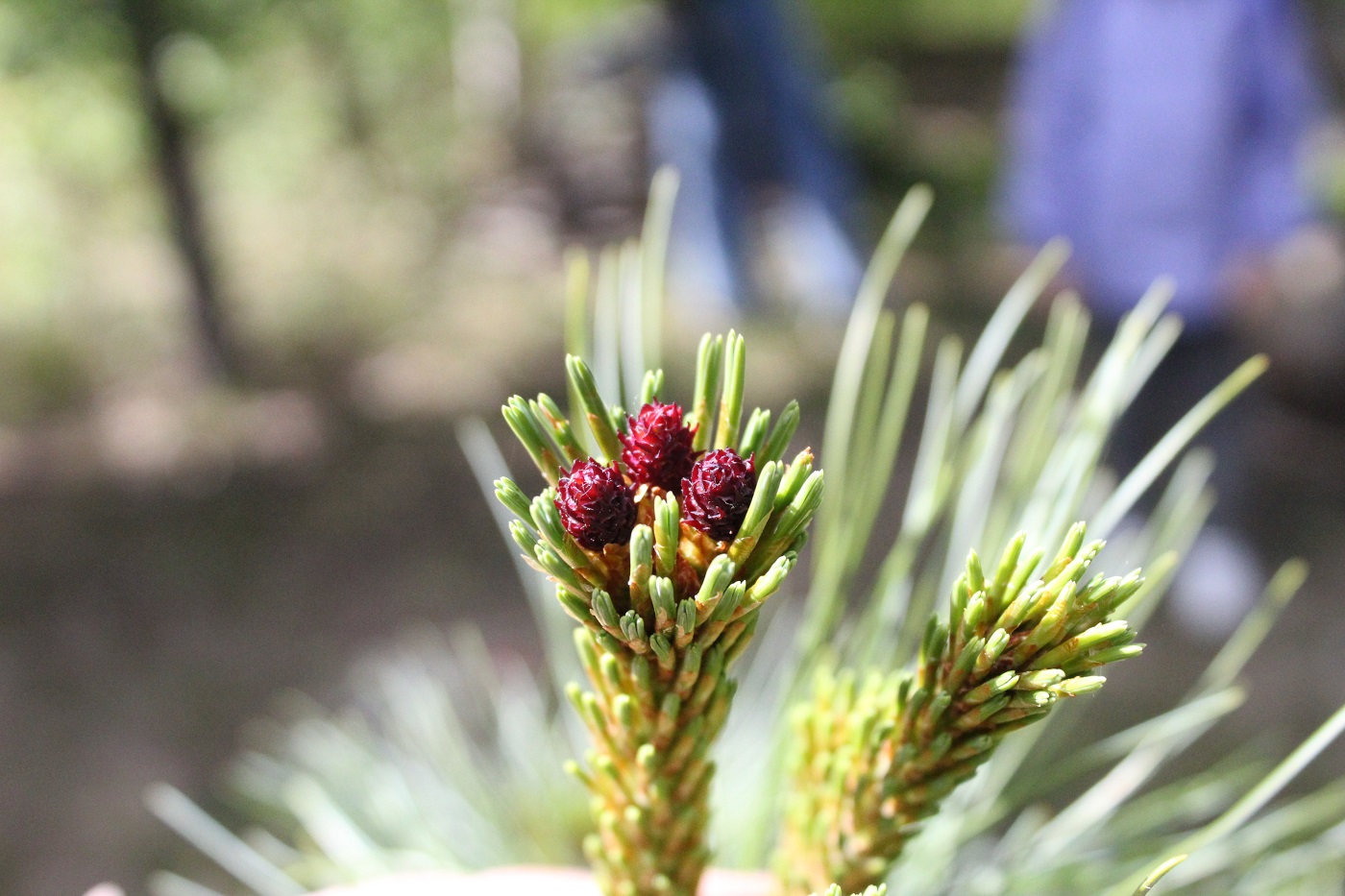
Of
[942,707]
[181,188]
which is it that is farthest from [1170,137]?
[181,188]

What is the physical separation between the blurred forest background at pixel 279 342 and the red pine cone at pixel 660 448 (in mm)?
1106

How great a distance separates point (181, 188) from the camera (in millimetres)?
1554

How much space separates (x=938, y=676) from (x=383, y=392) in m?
1.65

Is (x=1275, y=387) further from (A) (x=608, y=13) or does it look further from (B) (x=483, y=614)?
(A) (x=608, y=13)

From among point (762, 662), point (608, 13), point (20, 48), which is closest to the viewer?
point (762, 662)

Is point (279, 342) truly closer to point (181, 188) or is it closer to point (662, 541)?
point (181, 188)

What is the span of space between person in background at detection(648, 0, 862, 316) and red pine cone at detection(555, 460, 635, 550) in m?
1.93

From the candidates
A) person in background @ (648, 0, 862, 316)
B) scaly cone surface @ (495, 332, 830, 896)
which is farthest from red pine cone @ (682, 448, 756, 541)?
person in background @ (648, 0, 862, 316)

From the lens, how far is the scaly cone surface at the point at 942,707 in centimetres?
19

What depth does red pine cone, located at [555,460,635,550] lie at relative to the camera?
176 millimetres

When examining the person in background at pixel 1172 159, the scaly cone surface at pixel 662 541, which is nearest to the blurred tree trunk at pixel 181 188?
the person in background at pixel 1172 159

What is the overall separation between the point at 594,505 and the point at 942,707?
0.08m

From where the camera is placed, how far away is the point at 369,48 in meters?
2.15

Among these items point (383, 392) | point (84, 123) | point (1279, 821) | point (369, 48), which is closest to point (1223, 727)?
point (1279, 821)
